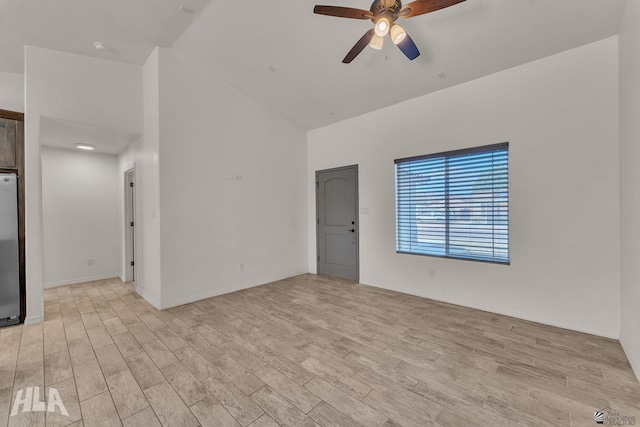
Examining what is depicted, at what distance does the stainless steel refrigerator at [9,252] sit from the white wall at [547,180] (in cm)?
534

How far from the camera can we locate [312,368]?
90.0 inches

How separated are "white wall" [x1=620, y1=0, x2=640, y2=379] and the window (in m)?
0.98

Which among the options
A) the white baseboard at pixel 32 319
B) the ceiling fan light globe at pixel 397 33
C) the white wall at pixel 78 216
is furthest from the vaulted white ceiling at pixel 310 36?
the white baseboard at pixel 32 319

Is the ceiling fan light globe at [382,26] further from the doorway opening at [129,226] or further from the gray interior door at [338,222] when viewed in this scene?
the doorway opening at [129,226]

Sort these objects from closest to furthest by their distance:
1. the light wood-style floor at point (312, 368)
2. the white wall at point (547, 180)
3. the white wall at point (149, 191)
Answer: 1. the light wood-style floor at point (312, 368)
2. the white wall at point (547, 180)
3. the white wall at point (149, 191)

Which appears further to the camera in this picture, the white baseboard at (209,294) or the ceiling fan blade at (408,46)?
the white baseboard at (209,294)

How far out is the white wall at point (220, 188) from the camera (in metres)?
3.78

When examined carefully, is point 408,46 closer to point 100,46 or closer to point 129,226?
point 100,46

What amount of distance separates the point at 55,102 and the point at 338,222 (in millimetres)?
4507

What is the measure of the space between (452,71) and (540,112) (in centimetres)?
113

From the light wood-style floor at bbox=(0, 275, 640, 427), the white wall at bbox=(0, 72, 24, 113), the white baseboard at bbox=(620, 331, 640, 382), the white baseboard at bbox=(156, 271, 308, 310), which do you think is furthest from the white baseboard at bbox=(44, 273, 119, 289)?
the white baseboard at bbox=(620, 331, 640, 382)

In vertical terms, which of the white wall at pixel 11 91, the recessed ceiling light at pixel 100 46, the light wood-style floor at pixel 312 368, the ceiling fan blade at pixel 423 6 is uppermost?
the recessed ceiling light at pixel 100 46

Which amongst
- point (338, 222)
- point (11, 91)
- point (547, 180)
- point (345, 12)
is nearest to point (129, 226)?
point (11, 91)

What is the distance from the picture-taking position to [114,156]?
5496 millimetres
